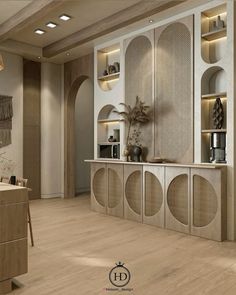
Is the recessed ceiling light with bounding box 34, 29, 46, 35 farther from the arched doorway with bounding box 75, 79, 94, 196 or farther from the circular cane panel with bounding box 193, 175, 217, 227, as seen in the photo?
the circular cane panel with bounding box 193, 175, 217, 227

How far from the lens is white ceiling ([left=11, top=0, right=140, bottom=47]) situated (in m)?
4.43

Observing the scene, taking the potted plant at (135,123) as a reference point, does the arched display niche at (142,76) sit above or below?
above

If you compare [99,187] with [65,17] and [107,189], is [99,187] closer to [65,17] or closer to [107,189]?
[107,189]

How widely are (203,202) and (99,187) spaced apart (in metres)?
2.07

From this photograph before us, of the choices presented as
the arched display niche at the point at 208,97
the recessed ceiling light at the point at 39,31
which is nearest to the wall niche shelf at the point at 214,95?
the arched display niche at the point at 208,97

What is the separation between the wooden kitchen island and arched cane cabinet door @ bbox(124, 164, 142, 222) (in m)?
2.42

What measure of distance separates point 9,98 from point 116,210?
3210mm

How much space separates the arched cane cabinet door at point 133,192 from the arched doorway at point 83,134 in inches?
115

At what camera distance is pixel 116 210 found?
5.03 metres

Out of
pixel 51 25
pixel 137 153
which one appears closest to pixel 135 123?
pixel 137 153

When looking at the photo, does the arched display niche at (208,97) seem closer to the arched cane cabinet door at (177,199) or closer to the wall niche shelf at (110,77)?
the arched cane cabinet door at (177,199)

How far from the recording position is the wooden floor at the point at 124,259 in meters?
2.52

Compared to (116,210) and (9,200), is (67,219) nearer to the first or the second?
(116,210)
